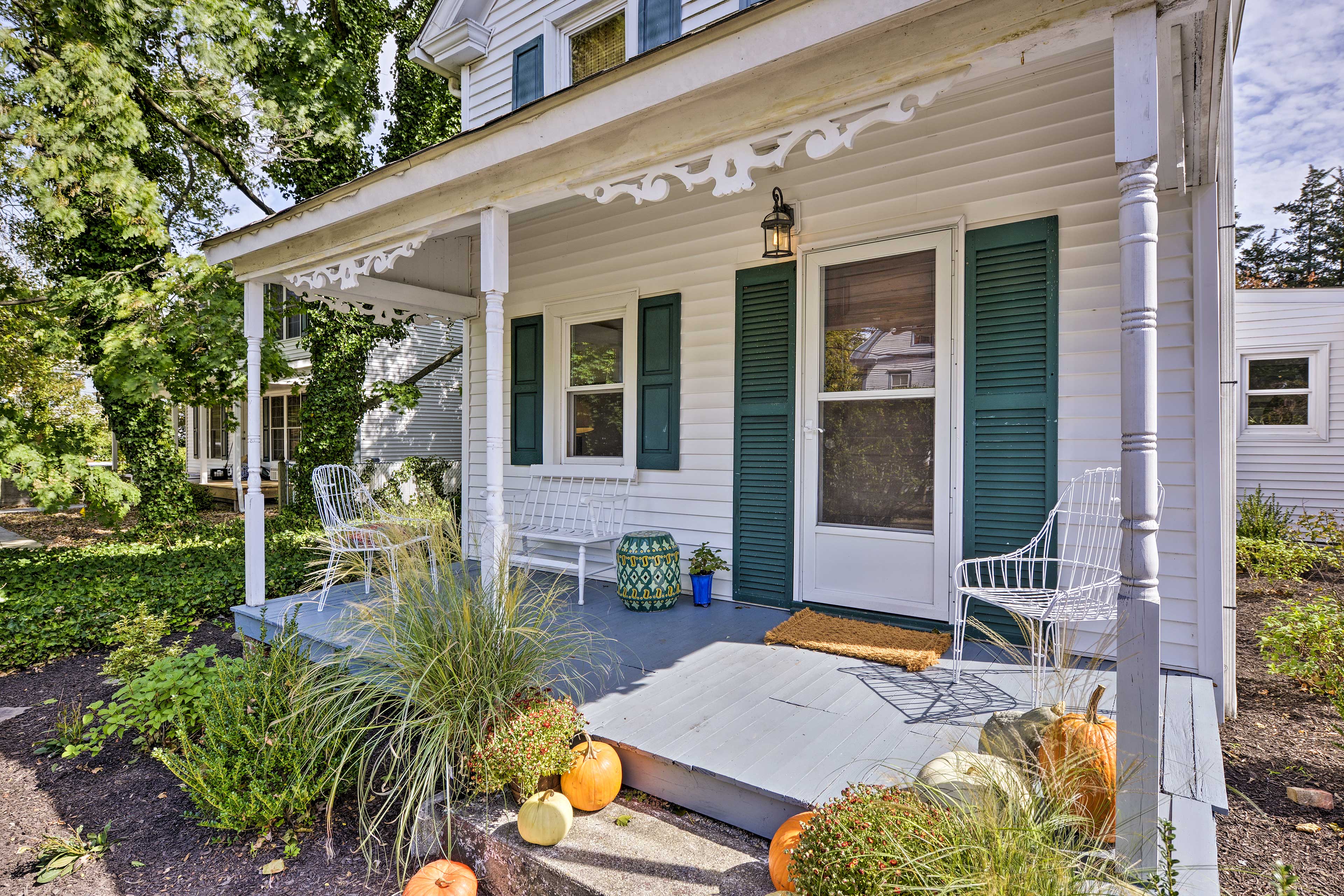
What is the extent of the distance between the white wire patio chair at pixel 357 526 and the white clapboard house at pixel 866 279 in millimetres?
421

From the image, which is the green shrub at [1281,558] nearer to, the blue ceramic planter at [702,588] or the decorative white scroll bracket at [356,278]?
the blue ceramic planter at [702,588]

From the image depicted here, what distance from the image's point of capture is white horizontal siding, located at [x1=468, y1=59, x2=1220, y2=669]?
2.89 metres

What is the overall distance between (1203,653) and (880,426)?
1727 mm

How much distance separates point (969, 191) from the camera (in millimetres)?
3410

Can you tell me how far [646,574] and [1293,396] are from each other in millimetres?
8839

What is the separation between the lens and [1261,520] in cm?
649

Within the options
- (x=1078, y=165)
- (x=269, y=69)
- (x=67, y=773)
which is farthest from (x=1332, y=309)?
(x=269, y=69)

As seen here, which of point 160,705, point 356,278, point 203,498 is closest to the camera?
point 160,705

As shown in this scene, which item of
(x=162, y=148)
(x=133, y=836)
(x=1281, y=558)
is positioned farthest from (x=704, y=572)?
(x=162, y=148)

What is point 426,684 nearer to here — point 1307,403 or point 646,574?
point 646,574

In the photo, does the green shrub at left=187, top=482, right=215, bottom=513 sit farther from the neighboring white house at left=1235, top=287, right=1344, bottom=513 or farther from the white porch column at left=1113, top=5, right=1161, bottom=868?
the neighboring white house at left=1235, top=287, right=1344, bottom=513

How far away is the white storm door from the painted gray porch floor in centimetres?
55

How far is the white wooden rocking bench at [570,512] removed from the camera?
4.68 meters

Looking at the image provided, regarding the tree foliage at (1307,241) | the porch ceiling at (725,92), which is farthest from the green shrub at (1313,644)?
the tree foliage at (1307,241)
